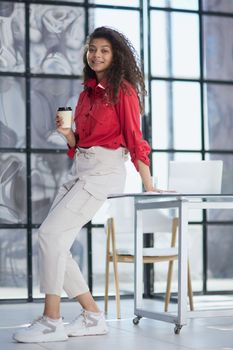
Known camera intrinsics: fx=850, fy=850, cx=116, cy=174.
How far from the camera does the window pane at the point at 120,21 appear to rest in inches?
278

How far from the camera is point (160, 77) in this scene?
23.6ft

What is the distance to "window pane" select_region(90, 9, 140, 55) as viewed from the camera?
7062mm

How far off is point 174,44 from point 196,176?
2187mm

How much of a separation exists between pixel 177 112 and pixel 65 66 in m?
1.03

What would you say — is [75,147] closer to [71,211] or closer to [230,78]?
[71,211]

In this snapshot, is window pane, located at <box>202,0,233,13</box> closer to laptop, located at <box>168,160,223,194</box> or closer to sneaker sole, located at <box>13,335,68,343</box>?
laptop, located at <box>168,160,223,194</box>

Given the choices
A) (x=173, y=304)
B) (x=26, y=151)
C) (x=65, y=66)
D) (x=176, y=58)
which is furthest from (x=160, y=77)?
Result: (x=173, y=304)

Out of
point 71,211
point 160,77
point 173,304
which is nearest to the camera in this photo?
point 71,211

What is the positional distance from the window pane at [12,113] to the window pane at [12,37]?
12 cm

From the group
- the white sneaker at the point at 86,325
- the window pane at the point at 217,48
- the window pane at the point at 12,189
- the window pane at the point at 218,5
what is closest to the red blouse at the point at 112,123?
the white sneaker at the point at 86,325

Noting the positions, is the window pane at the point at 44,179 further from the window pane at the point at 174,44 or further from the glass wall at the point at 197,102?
the window pane at the point at 174,44

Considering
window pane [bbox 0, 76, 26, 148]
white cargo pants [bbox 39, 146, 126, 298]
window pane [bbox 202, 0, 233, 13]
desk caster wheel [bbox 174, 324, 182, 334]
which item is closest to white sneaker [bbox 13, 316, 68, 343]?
white cargo pants [bbox 39, 146, 126, 298]

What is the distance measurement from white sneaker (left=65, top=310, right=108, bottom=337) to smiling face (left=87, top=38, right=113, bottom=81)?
1157 millimetres

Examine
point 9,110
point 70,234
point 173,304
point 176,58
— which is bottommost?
point 173,304
